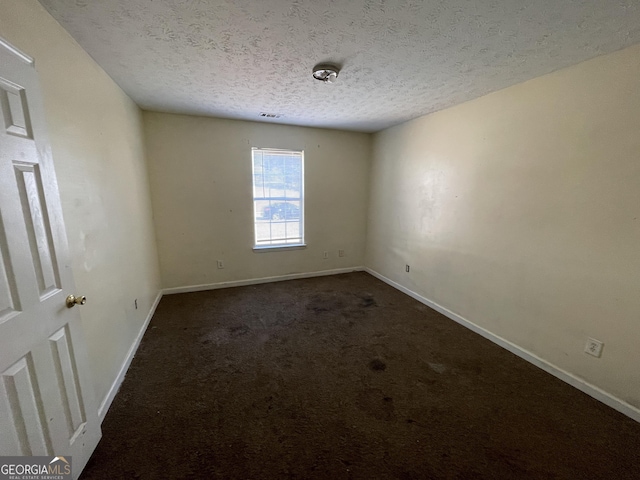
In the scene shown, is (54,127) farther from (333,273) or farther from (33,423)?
(333,273)

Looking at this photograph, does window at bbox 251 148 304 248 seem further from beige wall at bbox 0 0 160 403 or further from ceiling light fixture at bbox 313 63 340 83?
ceiling light fixture at bbox 313 63 340 83

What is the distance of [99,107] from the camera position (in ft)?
5.86

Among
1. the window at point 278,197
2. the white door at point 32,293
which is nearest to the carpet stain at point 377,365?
the white door at point 32,293

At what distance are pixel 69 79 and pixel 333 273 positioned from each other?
3653 mm

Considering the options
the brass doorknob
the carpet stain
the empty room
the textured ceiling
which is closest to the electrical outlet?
the empty room

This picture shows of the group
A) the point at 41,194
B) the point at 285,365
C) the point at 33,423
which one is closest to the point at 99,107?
the point at 41,194

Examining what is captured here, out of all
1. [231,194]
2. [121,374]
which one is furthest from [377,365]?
[231,194]

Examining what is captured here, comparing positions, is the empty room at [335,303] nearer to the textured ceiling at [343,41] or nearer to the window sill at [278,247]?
the textured ceiling at [343,41]

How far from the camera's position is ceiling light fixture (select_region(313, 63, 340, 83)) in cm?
181

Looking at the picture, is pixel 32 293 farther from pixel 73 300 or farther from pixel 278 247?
pixel 278 247

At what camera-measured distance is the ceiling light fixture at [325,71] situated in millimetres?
1810

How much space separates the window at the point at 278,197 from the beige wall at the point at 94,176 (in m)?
1.52

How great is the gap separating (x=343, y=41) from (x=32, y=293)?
1992 mm

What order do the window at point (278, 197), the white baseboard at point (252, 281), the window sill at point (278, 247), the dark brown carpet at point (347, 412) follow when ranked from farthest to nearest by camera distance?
the window sill at point (278, 247), the window at point (278, 197), the white baseboard at point (252, 281), the dark brown carpet at point (347, 412)
